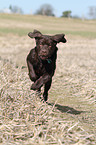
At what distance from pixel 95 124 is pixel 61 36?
1686 millimetres

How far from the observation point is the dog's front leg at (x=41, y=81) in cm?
506

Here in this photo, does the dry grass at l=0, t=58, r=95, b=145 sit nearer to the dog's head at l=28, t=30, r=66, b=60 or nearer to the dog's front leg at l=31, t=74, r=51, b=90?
the dog's front leg at l=31, t=74, r=51, b=90

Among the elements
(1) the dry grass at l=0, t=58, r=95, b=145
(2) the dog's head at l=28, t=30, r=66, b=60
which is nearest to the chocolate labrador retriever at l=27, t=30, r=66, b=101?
(2) the dog's head at l=28, t=30, r=66, b=60

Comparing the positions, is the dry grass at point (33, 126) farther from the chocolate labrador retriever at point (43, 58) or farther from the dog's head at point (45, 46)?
the dog's head at point (45, 46)

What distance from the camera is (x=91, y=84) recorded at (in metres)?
8.02

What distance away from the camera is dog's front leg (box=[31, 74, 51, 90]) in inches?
199

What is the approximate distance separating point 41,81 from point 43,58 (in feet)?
1.62

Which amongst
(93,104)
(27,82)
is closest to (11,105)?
(27,82)

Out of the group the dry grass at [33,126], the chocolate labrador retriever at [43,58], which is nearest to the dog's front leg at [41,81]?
the chocolate labrador retriever at [43,58]

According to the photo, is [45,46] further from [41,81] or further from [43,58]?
[41,81]

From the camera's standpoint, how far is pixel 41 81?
16.8 ft

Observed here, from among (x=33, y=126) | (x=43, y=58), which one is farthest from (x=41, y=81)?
(x=33, y=126)

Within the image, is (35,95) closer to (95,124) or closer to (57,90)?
(95,124)

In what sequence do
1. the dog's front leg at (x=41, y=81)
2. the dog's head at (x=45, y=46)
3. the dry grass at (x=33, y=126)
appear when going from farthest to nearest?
the dog's front leg at (x=41, y=81) < the dog's head at (x=45, y=46) < the dry grass at (x=33, y=126)
